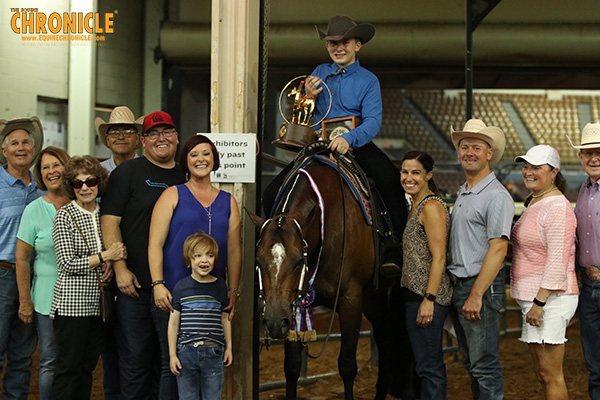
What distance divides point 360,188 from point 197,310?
145 cm

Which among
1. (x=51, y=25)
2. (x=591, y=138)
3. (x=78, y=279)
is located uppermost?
(x=51, y=25)

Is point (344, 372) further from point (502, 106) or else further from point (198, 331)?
point (502, 106)

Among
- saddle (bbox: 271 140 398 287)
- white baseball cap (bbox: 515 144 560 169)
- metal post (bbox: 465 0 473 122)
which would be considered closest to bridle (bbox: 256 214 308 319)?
saddle (bbox: 271 140 398 287)

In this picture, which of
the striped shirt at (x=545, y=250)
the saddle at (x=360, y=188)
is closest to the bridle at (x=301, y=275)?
the saddle at (x=360, y=188)

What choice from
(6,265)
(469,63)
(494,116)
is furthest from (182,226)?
(494,116)

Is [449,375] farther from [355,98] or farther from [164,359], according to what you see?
[164,359]

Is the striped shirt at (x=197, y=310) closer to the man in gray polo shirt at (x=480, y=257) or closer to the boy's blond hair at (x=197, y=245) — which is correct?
the boy's blond hair at (x=197, y=245)

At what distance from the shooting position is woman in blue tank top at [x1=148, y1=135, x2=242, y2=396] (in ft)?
12.2

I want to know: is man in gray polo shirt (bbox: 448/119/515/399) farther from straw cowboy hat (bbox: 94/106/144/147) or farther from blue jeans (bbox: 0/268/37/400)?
blue jeans (bbox: 0/268/37/400)

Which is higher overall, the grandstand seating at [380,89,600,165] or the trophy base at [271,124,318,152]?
the grandstand seating at [380,89,600,165]

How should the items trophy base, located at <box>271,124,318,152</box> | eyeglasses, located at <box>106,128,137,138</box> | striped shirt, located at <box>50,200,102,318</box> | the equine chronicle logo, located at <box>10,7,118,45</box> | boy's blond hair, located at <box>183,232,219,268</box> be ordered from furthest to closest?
the equine chronicle logo, located at <box>10,7,118,45</box>
eyeglasses, located at <box>106,128,137,138</box>
trophy base, located at <box>271,124,318,152</box>
striped shirt, located at <box>50,200,102,318</box>
boy's blond hair, located at <box>183,232,219,268</box>

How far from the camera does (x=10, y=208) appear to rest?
4.27 meters

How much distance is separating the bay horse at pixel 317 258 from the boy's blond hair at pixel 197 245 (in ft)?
0.93

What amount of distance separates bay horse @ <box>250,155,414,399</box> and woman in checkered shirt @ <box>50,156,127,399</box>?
2.82 feet
